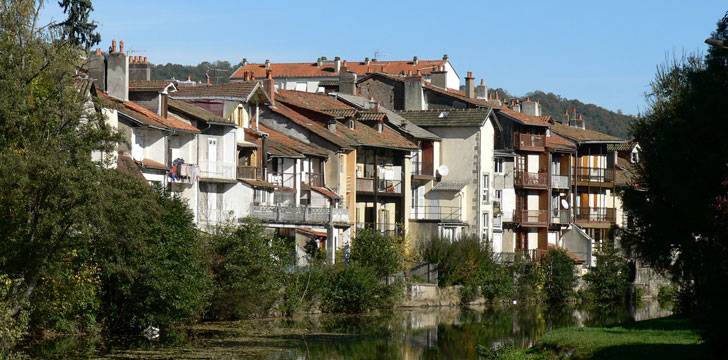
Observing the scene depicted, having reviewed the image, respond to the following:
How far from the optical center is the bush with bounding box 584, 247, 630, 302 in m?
79.1

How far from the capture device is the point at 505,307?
69625 mm

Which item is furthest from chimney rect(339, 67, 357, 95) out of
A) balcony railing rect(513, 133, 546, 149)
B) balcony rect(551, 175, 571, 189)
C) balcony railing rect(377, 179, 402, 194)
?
balcony rect(551, 175, 571, 189)

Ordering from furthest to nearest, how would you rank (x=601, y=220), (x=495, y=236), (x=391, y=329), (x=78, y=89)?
(x=601, y=220), (x=495, y=236), (x=391, y=329), (x=78, y=89)

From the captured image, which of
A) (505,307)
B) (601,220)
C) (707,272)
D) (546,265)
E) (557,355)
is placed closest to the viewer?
(707,272)

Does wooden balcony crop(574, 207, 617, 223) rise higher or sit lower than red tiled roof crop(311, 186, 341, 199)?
lower

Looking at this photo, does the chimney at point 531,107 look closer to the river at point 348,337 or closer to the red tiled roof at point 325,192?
the red tiled roof at point 325,192

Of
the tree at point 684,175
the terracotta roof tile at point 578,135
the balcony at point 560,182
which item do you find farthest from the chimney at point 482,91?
the tree at point 684,175

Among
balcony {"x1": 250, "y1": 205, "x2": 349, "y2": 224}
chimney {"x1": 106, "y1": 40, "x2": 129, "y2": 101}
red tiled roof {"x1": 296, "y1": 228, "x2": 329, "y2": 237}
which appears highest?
chimney {"x1": 106, "y1": 40, "x2": 129, "y2": 101}

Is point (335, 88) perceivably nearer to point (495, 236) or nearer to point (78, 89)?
point (495, 236)

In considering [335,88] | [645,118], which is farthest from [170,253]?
[335,88]

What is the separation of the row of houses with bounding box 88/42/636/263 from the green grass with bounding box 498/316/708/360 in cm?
753

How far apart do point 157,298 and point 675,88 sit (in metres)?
21.8

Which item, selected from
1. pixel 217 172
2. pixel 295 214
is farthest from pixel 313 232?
pixel 217 172

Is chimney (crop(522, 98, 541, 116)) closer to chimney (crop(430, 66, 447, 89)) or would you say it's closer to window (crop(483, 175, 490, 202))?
chimney (crop(430, 66, 447, 89))
